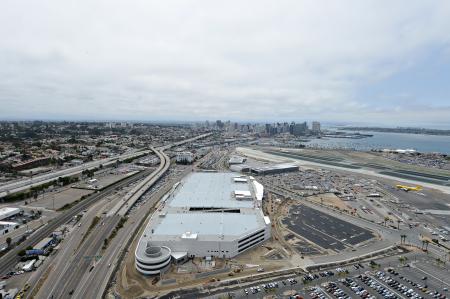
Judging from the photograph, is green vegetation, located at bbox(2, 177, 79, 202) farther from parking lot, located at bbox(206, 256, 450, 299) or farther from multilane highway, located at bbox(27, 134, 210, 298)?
parking lot, located at bbox(206, 256, 450, 299)

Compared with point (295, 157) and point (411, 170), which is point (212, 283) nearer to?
point (411, 170)

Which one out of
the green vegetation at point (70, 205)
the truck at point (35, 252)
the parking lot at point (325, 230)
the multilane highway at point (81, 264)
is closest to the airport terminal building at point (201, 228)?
the multilane highway at point (81, 264)

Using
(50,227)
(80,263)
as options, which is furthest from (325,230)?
(50,227)

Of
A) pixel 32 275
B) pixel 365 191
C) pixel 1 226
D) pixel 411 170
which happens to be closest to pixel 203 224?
pixel 32 275

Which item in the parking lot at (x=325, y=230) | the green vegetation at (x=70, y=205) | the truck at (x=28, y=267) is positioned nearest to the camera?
the truck at (x=28, y=267)

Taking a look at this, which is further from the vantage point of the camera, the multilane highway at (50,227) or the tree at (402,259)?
the tree at (402,259)

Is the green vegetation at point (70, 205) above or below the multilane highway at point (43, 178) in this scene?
below

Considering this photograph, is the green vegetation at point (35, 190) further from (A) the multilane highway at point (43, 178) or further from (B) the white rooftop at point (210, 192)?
(B) the white rooftop at point (210, 192)

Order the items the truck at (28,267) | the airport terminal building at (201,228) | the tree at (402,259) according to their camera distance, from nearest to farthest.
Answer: the truck at (28,267)
the airport terminal building at (201,228)
the tree at (402,259)

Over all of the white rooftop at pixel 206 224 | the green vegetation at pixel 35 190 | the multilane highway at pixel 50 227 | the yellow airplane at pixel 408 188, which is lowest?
the multilane highway at pixel 50 227
